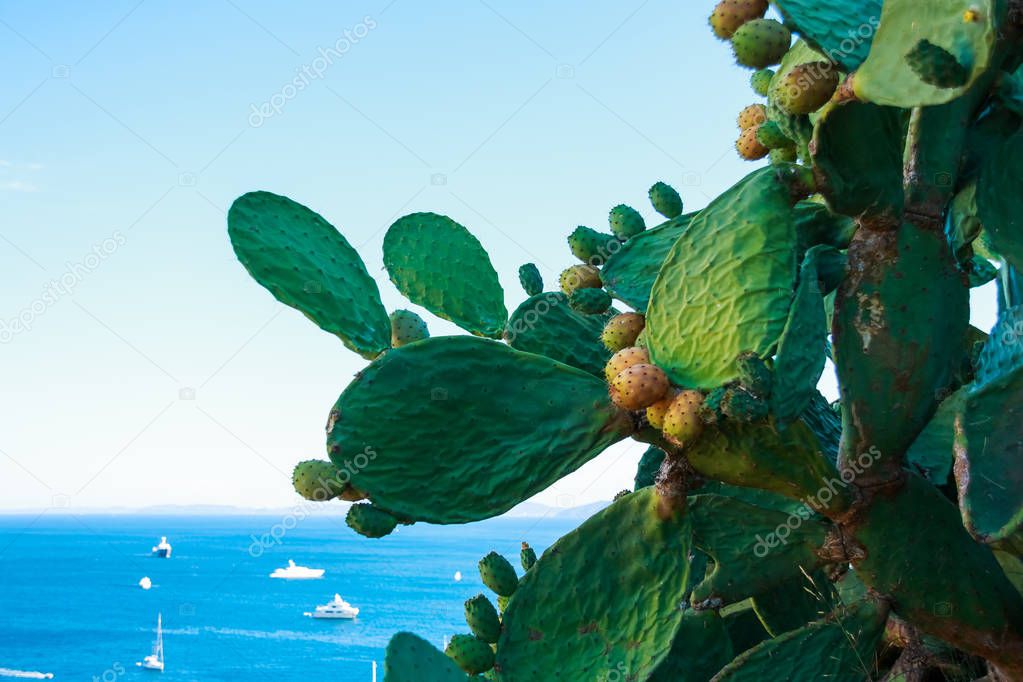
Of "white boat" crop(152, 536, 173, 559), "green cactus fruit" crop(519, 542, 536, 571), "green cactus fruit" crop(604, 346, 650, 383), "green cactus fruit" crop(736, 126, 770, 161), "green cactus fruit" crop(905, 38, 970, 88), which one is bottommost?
"green cactus fruit" crop(905, 38, 970, 88)

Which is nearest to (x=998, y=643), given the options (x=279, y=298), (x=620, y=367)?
(x=620, y=367)

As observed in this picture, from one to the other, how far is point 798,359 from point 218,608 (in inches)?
2245

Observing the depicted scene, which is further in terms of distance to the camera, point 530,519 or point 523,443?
point 530,519

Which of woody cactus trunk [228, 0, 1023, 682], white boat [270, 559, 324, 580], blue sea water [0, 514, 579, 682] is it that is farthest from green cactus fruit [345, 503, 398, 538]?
A: white boat [270, 559, 324, 580]

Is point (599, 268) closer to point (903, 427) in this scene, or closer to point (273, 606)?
point (903, 427)

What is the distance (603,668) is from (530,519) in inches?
5526

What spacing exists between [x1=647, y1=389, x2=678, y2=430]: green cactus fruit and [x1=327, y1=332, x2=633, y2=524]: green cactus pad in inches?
3.7

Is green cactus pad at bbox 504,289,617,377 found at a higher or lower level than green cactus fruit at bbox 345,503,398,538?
higher

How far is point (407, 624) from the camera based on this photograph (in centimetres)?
4756

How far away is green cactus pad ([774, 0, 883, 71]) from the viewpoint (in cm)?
168

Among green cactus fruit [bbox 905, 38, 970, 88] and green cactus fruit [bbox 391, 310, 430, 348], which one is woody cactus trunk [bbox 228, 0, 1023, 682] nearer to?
green cactus fruit [bbox 391, 310, 430, 348]

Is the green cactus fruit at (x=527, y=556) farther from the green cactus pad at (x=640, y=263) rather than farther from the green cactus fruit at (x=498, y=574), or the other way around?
the green cactus pad at (x=640, y=263)

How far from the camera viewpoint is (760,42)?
1.97 m

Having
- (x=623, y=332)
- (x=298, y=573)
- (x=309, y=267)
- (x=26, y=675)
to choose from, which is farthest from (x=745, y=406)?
(x=298, y=573)
